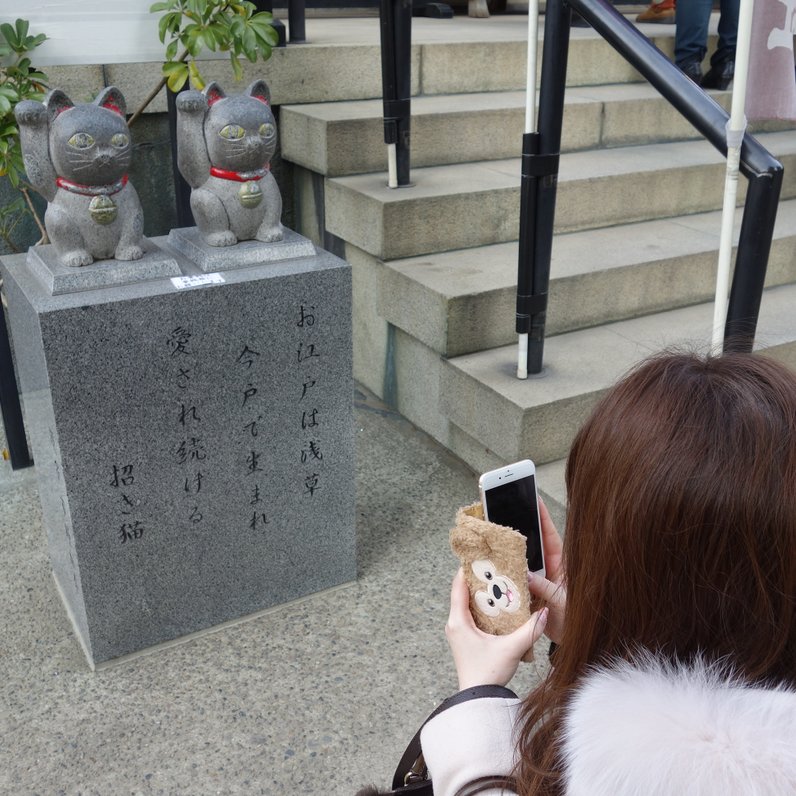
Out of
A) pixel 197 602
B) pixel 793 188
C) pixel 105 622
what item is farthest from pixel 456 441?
pixel 793 188

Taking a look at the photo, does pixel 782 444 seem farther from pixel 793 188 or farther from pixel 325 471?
pixel 793 188

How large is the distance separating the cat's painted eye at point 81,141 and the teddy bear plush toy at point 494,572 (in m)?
1.41

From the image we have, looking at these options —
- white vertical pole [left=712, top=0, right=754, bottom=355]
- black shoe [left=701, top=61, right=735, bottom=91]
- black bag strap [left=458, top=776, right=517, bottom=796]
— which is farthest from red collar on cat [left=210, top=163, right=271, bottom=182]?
black shoe [left=701, top=61, right=735, bottom=91]

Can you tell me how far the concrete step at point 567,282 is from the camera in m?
3.41

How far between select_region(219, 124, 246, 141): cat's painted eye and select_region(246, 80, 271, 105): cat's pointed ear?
0.56ft

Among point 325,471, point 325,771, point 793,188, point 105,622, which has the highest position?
point 793,188

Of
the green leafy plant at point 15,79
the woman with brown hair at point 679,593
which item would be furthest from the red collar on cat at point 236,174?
the woman with brown hair at point 679,593

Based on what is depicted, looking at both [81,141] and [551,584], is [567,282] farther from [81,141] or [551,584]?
[551,584]

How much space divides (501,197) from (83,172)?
1.99 m

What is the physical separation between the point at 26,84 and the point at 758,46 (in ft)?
7.55

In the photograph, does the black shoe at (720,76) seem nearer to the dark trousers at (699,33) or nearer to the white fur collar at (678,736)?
the dark trousers at (699,33)

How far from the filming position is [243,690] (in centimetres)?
248

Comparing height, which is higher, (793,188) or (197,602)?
(793,188)

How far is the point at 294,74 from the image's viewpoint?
4059 millimetres
